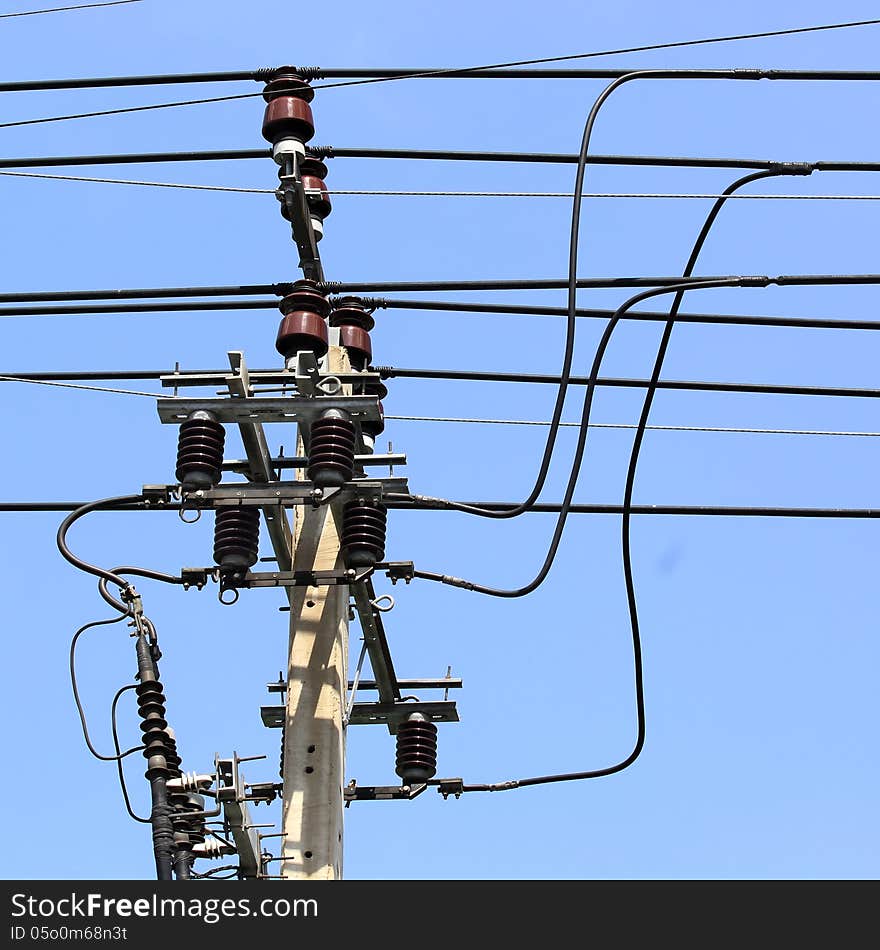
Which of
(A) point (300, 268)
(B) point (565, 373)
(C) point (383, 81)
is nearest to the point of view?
(B) point (565, 373)

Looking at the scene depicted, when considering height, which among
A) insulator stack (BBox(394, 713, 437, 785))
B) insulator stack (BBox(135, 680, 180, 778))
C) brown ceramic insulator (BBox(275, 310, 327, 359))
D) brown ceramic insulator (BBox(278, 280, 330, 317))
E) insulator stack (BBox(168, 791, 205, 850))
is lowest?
insulator stack (BBox(168, 791, 205, 850))

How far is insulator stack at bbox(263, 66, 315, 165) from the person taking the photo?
466 inches

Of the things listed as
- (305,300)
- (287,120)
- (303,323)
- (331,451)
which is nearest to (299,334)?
(303,323)

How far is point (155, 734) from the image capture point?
32.9 feet

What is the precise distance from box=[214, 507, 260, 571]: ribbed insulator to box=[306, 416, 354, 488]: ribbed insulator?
48 cm

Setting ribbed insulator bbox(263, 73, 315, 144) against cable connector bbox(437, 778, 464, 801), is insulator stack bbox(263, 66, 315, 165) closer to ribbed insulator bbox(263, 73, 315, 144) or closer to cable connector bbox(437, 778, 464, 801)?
ribbed insulator bbox(263, 73, 315, 144)

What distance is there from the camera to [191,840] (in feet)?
33.7

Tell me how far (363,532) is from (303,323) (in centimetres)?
125

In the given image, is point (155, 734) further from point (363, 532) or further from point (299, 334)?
point (299, 334)

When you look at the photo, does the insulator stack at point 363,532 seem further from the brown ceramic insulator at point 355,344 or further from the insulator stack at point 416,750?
the insulator stack at point 416,750

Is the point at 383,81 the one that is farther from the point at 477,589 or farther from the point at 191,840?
the point at 191,840

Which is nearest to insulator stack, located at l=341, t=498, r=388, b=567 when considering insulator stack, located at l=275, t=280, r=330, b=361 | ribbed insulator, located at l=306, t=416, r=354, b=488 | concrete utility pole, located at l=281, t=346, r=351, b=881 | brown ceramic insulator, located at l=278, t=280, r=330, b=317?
concrete utility pole, located at l=281, t=346, r=351, b=881

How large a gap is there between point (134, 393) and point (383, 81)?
2.60 m
